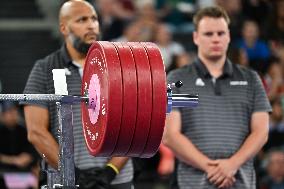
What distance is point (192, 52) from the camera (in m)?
12.4

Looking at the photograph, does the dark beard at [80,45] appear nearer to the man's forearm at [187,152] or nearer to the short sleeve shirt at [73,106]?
the short sleeve shirt at [73,106]

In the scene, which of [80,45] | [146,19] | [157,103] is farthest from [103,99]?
[146,19]

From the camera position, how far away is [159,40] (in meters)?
11.1

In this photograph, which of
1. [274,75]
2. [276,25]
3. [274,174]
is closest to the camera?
[274,174]

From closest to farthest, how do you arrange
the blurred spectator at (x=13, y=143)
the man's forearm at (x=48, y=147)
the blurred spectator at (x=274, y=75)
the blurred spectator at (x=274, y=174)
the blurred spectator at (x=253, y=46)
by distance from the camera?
1. the man's forearm at (x=48, y=147)
2. the blurred spectator at (x=274, y=174)
3. the blurred spectator at (x=13, y=143)
4. the blurred spectator at (x=274, y=75)
5. the blurred spectator at (x=253, y=46)

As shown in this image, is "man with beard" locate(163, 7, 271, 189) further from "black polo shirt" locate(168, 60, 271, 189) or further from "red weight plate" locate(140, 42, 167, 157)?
"red weight plate" locate(140, 42, 167, 157)

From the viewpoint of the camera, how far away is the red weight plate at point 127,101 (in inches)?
184

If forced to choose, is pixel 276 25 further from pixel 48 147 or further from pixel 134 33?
pixel 48 147

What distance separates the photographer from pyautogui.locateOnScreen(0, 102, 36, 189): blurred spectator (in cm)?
984

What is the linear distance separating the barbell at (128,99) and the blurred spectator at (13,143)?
15.8 ft

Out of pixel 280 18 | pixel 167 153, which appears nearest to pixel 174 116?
pixel 167 153

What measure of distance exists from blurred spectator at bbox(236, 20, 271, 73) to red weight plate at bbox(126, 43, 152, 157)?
6312 mm

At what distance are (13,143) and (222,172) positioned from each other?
449 cm

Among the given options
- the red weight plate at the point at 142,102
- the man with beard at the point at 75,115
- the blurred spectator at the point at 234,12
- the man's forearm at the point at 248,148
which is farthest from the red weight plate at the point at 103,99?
the blurred spectator at the point at 234,12
